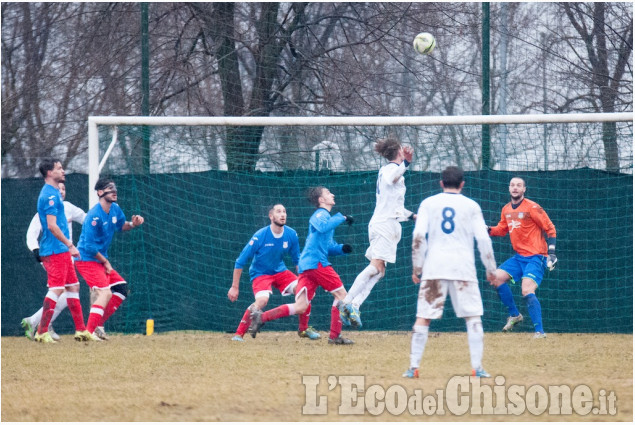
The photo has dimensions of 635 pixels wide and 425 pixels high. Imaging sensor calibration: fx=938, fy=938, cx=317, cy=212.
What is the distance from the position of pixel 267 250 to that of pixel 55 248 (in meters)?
2.17

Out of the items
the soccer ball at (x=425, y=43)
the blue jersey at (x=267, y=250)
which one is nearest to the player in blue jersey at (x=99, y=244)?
the blue jersey at (x=267, y=250)

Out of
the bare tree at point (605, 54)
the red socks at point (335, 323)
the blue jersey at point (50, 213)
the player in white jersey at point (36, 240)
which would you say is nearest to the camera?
the red socks at point (335, 323)

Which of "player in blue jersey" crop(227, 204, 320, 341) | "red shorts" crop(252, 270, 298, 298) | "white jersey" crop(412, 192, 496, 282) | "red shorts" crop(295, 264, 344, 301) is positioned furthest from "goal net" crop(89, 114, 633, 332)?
"white jersey" crop(412, 192, 496, 282)

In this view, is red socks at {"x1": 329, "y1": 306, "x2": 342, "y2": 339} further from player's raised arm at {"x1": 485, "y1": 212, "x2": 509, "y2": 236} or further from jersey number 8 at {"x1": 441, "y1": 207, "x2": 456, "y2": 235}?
jersey number 8 at {"x1": 441, "y1": 207, "x2": 456, "y2": 235}

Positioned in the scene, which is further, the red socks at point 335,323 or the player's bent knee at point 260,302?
the player's bent knee at point 260,302

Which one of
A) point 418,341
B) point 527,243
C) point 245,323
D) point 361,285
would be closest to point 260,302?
point 245,323

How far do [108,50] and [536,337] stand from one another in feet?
24.4

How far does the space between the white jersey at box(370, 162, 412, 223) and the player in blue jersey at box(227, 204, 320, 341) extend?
102cm

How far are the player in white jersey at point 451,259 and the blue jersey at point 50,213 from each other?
4.42 metres

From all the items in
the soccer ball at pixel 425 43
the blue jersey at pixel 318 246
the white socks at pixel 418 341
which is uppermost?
the soccer ball at pixel 425 43

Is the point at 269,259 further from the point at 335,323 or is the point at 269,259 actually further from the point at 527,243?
the point at 527,243

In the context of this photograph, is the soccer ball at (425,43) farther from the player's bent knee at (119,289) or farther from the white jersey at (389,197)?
the player's bent knee at (119,289)

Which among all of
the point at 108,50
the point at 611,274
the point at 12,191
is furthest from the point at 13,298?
the point at 611,274

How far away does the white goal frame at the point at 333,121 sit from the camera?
33.1 ft
